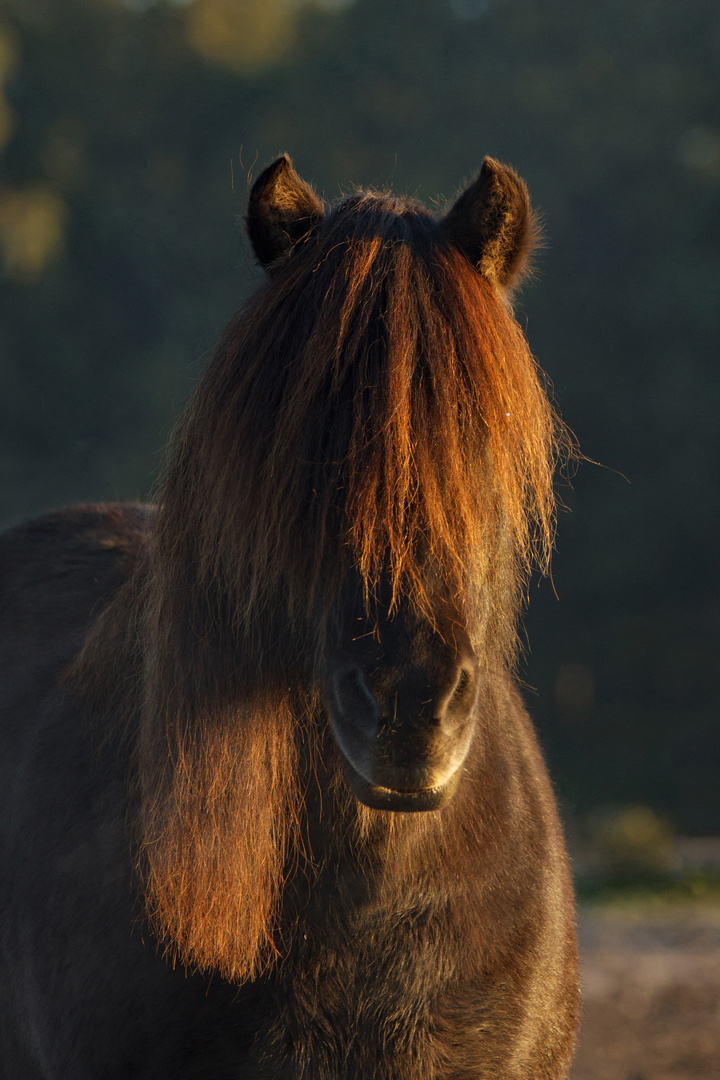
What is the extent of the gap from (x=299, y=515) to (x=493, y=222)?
0.65 m

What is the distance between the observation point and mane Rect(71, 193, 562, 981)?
4.96ft

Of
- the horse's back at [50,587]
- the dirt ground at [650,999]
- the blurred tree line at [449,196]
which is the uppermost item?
the blurred tree line at [449,196]

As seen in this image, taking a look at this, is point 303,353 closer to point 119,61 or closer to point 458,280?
point 458,280

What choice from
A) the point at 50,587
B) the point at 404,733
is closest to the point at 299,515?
the point at 404,733

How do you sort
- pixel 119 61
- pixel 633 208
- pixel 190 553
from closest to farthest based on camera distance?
pixel 190 553 < pixel 633 208 < pixel 119 61

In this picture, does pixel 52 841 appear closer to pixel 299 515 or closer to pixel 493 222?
pixel 299 515

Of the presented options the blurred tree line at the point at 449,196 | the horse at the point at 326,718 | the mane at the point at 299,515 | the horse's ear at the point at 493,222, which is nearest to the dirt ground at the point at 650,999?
the horse at the point at 326,718

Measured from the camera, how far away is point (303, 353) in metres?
1.58

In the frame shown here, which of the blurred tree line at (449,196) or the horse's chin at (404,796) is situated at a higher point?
the blurred tree line at (449,196)

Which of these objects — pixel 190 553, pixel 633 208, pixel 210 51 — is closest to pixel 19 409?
pixel 210 51

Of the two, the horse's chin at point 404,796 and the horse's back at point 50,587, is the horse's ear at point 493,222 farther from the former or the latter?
the horse's back at point 50,587

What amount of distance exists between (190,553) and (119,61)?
813 inches

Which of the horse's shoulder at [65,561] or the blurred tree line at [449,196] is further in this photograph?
the blurred tree line at [449,196]

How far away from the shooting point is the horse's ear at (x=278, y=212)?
67.5 inches
